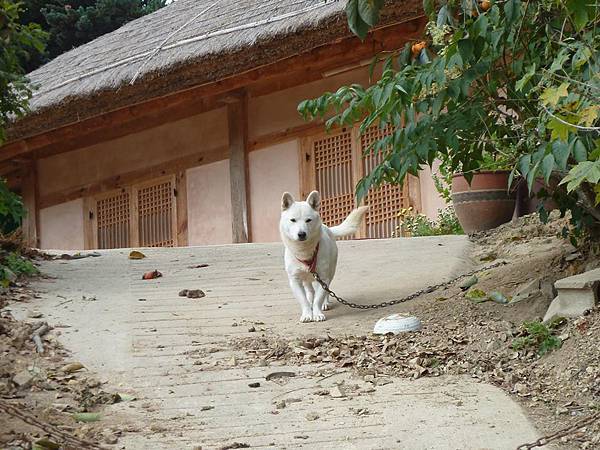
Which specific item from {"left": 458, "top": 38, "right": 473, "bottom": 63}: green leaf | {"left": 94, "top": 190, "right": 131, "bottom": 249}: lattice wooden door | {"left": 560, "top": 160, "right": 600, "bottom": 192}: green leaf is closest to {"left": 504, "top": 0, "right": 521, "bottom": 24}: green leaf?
{"left": 458, "top": 38, "right": 473, "bottom": 63}: green leaf

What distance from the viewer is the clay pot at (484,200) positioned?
9.52m

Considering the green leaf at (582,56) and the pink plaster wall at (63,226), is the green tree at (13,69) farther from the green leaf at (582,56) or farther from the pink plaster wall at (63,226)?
the pink plaster wall at (63,226)

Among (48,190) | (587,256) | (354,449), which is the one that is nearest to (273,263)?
(587,256)

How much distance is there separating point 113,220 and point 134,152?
1.10m

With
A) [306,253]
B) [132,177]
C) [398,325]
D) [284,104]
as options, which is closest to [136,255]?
[306,253]

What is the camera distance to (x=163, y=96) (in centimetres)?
1173

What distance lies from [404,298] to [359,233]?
4699 millimetres

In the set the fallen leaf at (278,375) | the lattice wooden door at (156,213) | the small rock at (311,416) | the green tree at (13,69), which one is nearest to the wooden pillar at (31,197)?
the lattice wooden door at (156,213)

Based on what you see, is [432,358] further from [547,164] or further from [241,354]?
[547,164]

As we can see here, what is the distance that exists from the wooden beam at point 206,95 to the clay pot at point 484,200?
204 cm

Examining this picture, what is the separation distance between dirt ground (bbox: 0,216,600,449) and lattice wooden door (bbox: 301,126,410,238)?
4325 mm

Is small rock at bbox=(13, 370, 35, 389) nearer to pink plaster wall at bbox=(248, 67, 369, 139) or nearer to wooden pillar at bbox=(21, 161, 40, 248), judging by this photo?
pink plaster wall at bbox=(248, 67, 369, 139)

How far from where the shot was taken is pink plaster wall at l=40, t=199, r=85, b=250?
14180mm

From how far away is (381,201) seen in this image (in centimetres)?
1142
